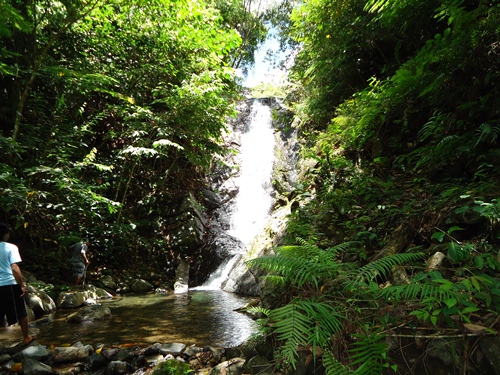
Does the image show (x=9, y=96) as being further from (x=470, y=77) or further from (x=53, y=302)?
(x=470, y=77)

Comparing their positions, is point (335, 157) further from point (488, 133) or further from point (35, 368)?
point (35, 368)

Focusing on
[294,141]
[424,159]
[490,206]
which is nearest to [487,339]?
[490,206]

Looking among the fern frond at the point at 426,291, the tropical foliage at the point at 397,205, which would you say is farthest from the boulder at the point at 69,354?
the fern frond at the point at 426,291

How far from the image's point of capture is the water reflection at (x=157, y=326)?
4.33 meters

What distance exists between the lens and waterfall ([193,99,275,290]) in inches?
431

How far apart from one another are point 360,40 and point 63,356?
794 cm

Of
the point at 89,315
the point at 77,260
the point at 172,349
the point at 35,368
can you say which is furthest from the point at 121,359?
the point at 77,260

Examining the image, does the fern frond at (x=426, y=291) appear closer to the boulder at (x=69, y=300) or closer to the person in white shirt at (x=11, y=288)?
the person in white shirt at (x=11, y=288)

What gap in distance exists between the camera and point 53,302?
20.7ft

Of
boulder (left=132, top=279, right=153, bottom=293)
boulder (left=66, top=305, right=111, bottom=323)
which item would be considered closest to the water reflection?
boulder (left=66, top=305, right=111, bottom=323)

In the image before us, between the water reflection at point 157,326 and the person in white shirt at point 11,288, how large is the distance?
57cm

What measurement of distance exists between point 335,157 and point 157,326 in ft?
15.2

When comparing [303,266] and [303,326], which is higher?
[303,266]

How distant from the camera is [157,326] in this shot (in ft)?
16.4
